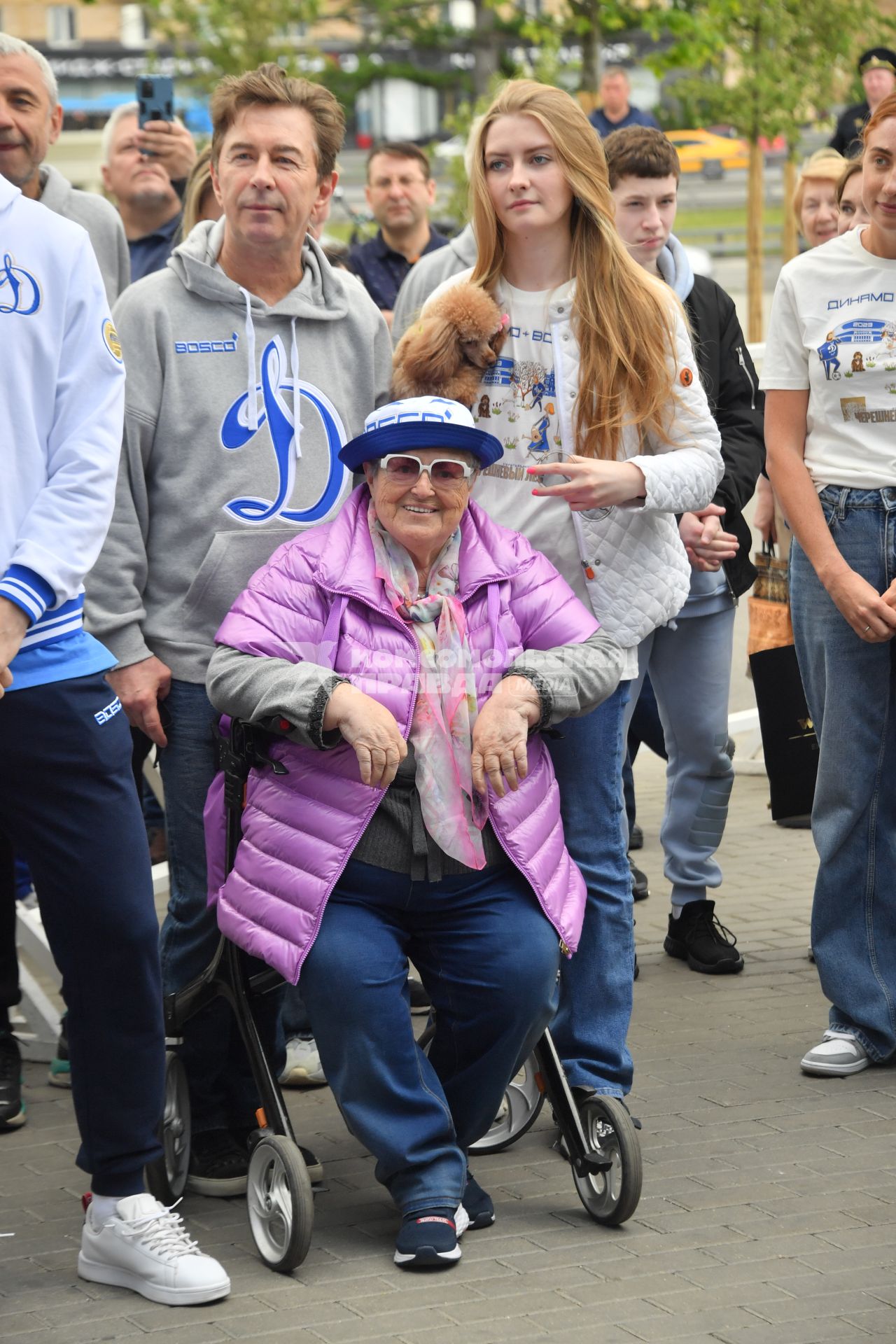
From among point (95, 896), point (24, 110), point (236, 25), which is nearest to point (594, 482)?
point (95, 896)

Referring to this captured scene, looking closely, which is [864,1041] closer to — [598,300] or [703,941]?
[703,941]

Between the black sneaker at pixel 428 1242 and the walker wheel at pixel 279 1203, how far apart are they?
0.19m

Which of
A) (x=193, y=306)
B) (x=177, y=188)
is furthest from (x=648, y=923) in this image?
(x=177, y=188)

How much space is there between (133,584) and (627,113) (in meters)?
12.5

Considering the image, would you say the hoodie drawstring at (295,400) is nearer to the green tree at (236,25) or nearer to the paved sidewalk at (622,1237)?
the paved sidewalk at (622,1237)

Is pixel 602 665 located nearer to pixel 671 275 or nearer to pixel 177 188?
pixel 671 275

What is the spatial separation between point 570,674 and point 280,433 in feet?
2.88

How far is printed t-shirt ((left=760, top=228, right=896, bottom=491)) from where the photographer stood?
4668mm

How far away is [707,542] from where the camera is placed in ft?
17.5

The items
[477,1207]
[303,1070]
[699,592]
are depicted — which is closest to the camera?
[477,1207]

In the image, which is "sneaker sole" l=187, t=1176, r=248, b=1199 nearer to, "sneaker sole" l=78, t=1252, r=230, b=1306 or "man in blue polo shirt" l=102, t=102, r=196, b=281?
"sneaker sole" l=78, t=1252, r=230, b=1306

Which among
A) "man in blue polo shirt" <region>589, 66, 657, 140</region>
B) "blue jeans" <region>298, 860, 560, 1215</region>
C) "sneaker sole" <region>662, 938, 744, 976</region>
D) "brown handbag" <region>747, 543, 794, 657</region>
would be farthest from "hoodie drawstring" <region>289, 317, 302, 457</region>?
"man in blue polo shirt" <region>589, 66, 657, 140</region>

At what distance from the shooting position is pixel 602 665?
3.92 m

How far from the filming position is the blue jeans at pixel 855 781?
4.77 metres
